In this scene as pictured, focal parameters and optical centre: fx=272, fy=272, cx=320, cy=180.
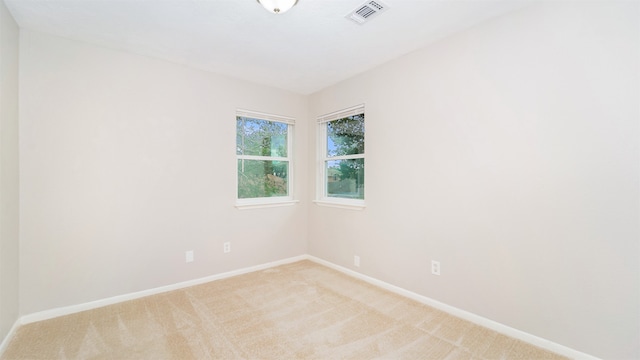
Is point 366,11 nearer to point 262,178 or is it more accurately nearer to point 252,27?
point 252,27

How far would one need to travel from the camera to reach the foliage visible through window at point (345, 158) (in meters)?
3.35

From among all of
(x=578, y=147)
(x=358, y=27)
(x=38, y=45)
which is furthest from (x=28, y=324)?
(x=578, y=147)

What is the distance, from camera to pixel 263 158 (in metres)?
3.64

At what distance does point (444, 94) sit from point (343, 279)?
2224 millimetres

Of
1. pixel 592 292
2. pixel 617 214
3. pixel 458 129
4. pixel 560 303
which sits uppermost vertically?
pixel 458 129

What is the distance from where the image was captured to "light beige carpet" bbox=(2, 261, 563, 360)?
1.83m

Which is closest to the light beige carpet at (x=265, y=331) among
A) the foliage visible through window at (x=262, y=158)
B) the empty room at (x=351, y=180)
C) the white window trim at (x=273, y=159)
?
the empty room at (x=351, y=180)

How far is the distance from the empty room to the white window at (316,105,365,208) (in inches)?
2.4

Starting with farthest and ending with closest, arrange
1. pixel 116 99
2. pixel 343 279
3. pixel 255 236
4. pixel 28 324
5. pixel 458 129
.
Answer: pixel 255 236 → pixel 343 279 → pixel 116 99 → pixel 458 129 → pixel 28 324

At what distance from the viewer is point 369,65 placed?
9.73 feet

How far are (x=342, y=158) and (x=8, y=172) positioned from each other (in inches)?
119

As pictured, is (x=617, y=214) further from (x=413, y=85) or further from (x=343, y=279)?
(x=343, y=279)

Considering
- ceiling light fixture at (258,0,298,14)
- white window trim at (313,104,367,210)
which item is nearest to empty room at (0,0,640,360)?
ceiling light fixture at (258,0,298,14)

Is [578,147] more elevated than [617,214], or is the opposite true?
[578,147]
